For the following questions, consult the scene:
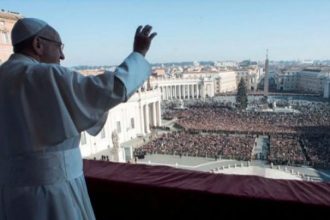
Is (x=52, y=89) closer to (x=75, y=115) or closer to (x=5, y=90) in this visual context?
(x=75, y=115)

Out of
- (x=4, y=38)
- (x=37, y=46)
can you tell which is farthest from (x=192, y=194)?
(x=4, y=38)

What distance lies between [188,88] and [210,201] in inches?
2541

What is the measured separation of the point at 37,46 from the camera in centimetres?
150

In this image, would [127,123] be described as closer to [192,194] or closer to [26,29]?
[192,194]

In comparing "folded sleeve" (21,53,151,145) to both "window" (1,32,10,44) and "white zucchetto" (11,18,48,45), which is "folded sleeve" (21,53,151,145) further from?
"window" (1,32,10,44)

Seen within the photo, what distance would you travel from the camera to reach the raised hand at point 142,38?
1451 mm

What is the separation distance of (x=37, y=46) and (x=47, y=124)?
38 cm

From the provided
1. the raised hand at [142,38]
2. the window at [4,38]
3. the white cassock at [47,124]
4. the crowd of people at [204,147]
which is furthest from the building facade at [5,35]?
the raised hand at [142,38]

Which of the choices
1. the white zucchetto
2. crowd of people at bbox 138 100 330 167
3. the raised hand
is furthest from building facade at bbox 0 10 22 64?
the raised hand

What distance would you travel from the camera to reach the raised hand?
1.45 metres

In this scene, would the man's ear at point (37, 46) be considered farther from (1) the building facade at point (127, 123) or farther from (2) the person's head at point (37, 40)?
(1) the building facade at point (127, 123)

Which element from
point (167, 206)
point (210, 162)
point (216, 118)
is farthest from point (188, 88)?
point (167, 206)

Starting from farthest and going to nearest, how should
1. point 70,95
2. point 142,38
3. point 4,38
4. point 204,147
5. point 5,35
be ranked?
point 204,147 → point 5,35 → point 4,38 → point 142,38 → point 70,95

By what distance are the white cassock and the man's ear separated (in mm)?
42
